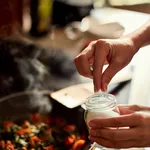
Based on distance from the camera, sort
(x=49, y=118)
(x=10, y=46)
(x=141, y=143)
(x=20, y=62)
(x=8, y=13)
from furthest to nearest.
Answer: (x=8, y=13) < (x=10, y=46) < (x=20, y=62) < (x=49, y=118) < (x=141, y=143)

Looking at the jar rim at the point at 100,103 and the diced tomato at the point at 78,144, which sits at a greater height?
the jar rim at the point at 100,103

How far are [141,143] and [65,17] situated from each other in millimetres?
1221

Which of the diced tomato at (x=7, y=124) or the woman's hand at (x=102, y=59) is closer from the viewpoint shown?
the woman's hand at (x=102, y=59)

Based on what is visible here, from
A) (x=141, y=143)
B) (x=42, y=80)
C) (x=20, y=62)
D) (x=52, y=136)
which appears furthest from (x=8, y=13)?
(x=141, y=143)

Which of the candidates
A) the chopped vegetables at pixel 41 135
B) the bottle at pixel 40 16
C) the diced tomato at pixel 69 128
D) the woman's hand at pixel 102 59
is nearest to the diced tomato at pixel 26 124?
the chopped vegetables at pixel 41 135

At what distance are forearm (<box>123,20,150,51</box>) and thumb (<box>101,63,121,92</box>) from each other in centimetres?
13

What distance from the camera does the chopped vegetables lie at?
87cm

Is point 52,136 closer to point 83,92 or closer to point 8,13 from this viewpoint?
point 83,92

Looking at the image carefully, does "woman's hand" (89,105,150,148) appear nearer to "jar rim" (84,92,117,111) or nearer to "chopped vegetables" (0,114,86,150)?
"jar rim" (84,92,117,111)

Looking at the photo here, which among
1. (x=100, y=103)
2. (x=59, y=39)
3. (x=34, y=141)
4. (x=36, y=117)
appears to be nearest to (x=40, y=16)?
(x=59, y=39)

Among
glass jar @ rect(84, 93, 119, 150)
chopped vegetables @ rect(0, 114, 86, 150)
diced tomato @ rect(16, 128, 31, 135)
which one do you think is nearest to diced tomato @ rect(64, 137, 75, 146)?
chopped vegetables @ rect(0, 114, 86, 150)

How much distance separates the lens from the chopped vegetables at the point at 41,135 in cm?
87

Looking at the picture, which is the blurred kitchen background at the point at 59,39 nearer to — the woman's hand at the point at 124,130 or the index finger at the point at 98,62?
the index finger at the point at 98,62

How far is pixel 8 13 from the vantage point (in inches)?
65.6
